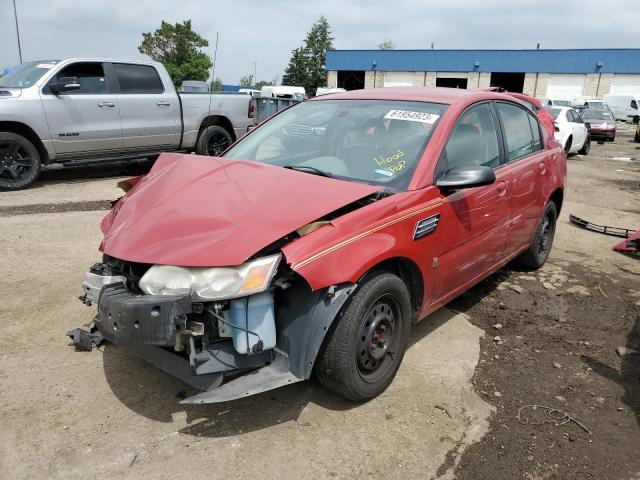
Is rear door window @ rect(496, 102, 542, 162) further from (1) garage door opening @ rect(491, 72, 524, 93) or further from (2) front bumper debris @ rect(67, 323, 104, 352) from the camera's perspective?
(1) garage door opening @ rect(491, 72, 524, 93)

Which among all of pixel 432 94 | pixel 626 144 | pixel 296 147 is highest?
pixel 432 94

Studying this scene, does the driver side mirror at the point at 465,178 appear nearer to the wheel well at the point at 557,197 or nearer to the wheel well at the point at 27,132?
the wheel well at the point at 557,197

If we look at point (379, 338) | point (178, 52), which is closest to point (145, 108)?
point (379, 338)

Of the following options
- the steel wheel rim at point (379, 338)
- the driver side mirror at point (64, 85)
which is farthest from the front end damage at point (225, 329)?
the driver side mirror at point (64, 85)

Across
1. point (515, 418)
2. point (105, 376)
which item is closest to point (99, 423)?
point (105, 376)

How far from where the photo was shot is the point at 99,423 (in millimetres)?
2707

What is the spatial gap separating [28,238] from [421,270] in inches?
182

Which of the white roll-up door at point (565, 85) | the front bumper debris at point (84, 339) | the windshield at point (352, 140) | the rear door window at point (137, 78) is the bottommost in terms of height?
the front bumper debris at point (84, 339)

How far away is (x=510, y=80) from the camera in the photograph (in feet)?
169

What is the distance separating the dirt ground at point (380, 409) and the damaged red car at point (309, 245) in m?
0.30

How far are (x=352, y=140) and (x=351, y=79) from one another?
184ft

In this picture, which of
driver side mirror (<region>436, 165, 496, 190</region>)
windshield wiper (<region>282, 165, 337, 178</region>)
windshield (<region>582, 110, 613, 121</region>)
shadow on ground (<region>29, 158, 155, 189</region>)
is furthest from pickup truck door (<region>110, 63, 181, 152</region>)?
windshield (<region>582, 110, 613, 121</region>)

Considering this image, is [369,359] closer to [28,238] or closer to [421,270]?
[421,270]

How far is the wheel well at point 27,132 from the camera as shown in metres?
7.75
